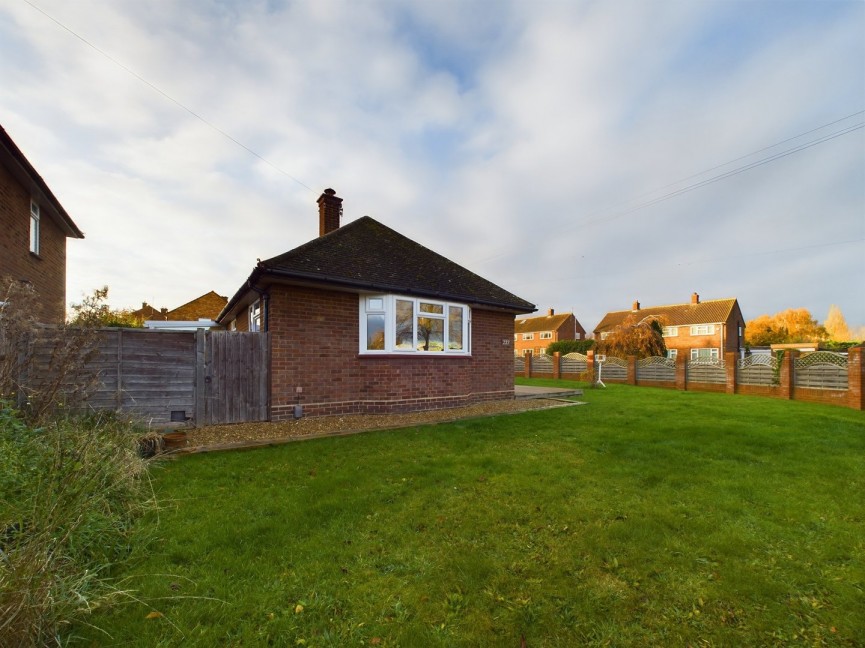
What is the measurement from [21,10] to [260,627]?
383 inches

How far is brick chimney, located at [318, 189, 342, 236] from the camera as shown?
12.6 meters

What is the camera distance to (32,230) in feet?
33.1

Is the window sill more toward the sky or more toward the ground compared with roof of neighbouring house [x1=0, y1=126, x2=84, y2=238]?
more toward the ground

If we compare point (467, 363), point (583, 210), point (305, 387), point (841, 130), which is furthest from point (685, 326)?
point (305, 387)

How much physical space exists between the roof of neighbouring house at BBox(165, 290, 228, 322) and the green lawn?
1267 inches

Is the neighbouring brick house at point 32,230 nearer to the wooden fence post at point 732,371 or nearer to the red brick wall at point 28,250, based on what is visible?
the red brick wall at point 28,250

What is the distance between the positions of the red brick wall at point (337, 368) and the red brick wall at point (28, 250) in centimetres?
339

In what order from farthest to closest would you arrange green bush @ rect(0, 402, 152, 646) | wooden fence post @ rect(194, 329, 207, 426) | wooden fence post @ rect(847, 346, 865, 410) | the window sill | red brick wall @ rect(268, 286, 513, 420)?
wooden fence post @ rect(847, 346, 865, 410), the window sill, red brick wall @ rect(268, 286, 513, 420), wooden fence post @ rect(194, 329, 207, 426), green bush @ rect(0, 402, 152, 646)

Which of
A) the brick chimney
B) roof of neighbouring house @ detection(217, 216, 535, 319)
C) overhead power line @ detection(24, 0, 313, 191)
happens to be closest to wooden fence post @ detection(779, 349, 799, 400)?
roof of neighbouring house @ detection(217, 216, 535, 319)

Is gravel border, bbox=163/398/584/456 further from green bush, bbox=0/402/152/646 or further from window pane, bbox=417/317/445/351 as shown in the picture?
green bush, bbox=0/402/152/646

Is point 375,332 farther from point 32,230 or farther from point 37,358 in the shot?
point 32,230

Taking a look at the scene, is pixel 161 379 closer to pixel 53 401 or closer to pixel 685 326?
pixel 53 401

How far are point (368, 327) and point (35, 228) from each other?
10.2 m

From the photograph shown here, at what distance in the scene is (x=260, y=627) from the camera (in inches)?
80.8
